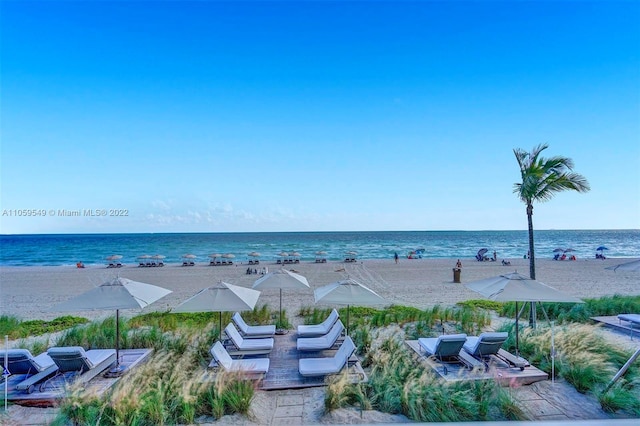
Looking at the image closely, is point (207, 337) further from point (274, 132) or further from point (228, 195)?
point (228, 195)

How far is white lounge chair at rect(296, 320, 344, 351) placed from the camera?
745 cm

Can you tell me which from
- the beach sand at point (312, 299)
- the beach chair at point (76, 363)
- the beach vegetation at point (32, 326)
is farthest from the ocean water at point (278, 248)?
the beach chair at point (76, 363)

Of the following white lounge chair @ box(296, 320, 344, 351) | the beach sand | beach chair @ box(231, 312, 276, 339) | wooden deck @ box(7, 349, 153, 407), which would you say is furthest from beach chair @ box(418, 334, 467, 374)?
wooden deck @ box(7, 349, 153, 407)

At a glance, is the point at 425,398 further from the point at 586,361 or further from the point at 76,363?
the point at 76,363

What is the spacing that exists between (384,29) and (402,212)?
57.7m

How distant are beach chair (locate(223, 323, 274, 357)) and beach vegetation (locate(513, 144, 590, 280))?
649 cm

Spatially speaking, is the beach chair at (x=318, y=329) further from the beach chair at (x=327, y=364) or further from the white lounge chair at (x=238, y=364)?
the white lounge chair at (x=238, y=364)

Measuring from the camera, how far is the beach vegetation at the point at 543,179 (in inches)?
340

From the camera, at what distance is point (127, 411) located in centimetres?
436

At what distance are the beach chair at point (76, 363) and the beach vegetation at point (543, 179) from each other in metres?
9.39

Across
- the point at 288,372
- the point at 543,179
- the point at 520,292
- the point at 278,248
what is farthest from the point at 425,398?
the point at 278,248

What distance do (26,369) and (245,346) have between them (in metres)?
3.65

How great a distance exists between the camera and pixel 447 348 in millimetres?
6438

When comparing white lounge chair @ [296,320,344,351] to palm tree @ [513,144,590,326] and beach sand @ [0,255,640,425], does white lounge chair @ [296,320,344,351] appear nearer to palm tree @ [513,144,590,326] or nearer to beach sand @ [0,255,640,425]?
beach sand @ [0,255,640,425]
